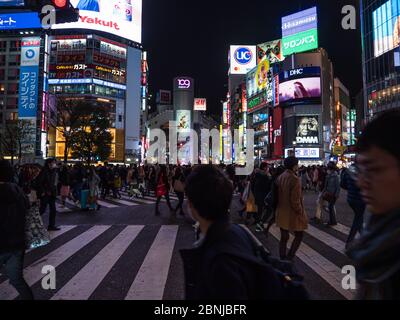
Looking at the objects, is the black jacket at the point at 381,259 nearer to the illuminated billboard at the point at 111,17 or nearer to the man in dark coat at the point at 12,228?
the man in dark coat at the point at 12,228

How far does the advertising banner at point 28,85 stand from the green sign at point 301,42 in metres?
44.4

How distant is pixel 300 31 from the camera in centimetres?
6462

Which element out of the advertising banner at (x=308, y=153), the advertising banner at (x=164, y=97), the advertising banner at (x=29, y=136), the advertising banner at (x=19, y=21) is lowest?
the advertising banner at (x=308, y=153)

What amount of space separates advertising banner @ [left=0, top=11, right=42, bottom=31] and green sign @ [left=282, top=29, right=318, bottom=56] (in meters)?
45.5

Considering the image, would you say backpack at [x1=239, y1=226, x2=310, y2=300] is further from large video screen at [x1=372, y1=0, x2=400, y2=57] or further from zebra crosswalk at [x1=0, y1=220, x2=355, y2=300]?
large video screen at [x1=372, y1=0, x2=400, y2=57]

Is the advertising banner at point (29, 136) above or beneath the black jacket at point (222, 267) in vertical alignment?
above

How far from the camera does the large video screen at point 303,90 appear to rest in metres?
57.3

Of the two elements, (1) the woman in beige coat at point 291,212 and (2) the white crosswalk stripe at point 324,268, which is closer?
(2) the white crosswalk stripe at point 324,268

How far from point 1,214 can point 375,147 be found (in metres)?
3.56

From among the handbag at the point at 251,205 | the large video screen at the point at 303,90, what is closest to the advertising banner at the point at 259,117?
the large video screen at the point at 303,90

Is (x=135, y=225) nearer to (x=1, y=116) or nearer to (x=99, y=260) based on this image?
(x=99, y=260)

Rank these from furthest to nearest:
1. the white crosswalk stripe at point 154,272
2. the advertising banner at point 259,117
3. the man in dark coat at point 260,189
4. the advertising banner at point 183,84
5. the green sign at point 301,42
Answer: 1. the advertising banner at point 183,84
2. the advertising banner at point 259,117
3. the green sign at point 301,42
4. the man in dark coat at point 260,189
5. the white crosswalk stripe at point 154,272

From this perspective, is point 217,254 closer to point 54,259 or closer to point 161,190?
point 54,259

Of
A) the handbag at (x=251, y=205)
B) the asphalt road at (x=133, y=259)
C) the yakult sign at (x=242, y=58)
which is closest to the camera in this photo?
the asphalt road at (x=133, y=259)
